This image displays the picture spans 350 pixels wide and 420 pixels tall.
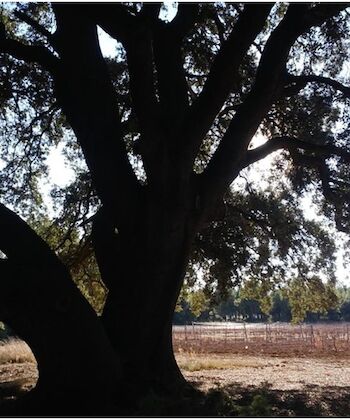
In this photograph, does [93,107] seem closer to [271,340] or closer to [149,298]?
[149,298]

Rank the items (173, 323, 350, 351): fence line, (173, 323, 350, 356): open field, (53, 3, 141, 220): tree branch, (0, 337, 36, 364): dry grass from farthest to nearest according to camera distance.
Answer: (173, 323, 350, 351): fence line → (173, 323, 350, 356): open field → (0, 337, 36, 364): dry grass → (53, 3, 141, 220): tree branch

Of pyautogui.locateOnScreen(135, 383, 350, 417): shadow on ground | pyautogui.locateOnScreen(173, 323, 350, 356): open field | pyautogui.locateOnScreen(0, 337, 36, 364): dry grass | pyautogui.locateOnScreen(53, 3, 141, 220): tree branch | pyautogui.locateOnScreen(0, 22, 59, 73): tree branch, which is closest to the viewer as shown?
pyautogui.locateOnScreen(135, 383, 350, 417): shadow on ground

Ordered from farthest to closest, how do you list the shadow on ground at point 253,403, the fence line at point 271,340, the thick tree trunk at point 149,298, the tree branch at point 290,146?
the fence line at point 271,340, the tree branch at point 290,146, the thick tree trunk at point 149,298, the shadow on ground at point 253,403

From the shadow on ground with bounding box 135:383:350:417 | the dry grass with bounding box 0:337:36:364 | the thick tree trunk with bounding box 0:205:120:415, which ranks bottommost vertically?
the dry grass with bounding box 0:337:36:364

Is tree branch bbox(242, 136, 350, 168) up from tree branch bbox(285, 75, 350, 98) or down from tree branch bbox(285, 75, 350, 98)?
down

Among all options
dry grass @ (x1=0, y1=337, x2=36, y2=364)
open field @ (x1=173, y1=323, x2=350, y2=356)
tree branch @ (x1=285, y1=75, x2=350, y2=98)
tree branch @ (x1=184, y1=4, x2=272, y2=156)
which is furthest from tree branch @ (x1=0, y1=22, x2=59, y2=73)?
open field @ (x1=173, y1=323, x2=350, y2=356)

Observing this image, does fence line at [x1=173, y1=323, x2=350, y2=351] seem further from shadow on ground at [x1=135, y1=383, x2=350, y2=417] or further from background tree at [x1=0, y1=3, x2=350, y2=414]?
background tree at [x1=0, y1=3, x2=350, y2=414]

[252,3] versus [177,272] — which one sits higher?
[252,3]

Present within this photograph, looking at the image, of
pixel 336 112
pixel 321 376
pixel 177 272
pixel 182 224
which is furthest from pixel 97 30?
pixel 321 376

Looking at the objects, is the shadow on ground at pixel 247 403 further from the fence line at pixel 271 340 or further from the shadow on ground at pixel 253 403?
the fence line at pixel 271 340

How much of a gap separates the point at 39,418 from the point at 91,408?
68cm

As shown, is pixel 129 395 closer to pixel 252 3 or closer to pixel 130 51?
pixel 130 51

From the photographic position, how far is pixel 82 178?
44.1ft

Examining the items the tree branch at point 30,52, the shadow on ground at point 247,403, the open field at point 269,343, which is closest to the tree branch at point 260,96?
the shadow on ground at point 247,403
